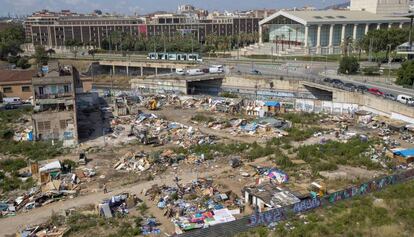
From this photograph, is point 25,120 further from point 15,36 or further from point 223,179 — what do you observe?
point 15,36

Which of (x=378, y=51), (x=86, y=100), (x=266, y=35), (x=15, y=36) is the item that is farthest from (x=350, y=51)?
(x=15, y=36)

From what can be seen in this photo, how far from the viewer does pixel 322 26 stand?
91.2 metres

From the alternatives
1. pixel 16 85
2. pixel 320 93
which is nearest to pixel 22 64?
pixel 16 85

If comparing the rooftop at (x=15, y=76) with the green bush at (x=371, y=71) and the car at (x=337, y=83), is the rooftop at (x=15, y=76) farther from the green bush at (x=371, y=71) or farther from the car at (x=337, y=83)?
the green bush at (x=371, y=71)

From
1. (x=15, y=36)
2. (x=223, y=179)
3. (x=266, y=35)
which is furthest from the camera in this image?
(x=15, y=36)

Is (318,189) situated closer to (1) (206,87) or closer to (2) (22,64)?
(1) (206,87)

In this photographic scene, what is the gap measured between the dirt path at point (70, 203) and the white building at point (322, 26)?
67037 millimetres

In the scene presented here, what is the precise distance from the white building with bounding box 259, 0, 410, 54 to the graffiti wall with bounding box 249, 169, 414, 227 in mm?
67648

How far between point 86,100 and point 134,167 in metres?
24.8

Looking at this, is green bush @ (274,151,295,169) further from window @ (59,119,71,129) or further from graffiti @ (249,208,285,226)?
window @ (59,119,71,129)

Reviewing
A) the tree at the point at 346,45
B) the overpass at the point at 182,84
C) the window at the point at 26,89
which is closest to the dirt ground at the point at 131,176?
the window at the point at 26,89

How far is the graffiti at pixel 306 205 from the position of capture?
2047 cm

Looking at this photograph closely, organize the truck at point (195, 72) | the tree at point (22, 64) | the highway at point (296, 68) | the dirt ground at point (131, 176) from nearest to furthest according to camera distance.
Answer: the dirt ground at point (131, 176) < the highway at point (296, 68) < the truck at point (195, 72) < the tree at point (22, 64)

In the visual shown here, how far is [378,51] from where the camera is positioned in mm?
77688
